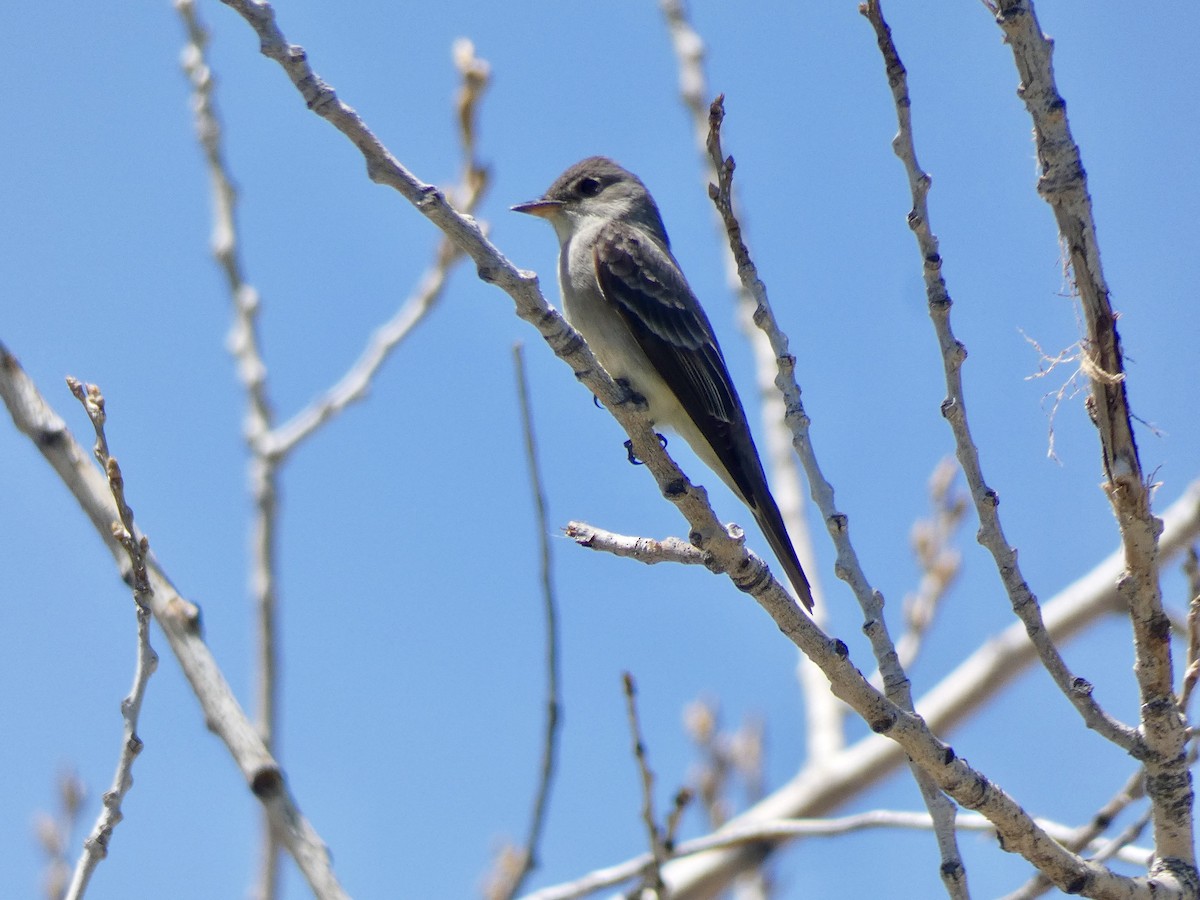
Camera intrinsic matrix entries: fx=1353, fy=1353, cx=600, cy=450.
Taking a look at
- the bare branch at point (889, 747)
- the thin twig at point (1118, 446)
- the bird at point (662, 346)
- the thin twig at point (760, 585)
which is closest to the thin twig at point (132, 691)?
the thin twig at point (760, 585)

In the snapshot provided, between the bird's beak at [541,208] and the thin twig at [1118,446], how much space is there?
4.50m

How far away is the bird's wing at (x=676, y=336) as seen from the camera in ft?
19.6

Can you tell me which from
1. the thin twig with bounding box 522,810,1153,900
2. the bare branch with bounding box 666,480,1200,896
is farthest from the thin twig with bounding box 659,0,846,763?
the thin twig with bounding box 522,810,1153,900

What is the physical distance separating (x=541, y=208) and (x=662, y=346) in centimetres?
154

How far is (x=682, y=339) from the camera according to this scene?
20.7ft

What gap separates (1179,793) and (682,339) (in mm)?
3404

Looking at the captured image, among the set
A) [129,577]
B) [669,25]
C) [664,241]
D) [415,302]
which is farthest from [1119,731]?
[669,25]

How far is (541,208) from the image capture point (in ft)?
24.0

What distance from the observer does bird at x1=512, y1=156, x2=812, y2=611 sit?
234 inches

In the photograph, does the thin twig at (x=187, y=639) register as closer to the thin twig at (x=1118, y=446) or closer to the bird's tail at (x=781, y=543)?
the thin twig at (x=1118, y=446)

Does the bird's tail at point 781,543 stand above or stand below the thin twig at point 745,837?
above

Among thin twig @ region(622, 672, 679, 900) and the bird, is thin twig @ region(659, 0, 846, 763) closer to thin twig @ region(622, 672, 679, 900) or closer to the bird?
the bird

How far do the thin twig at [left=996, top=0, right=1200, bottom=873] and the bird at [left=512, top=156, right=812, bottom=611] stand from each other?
2.11m

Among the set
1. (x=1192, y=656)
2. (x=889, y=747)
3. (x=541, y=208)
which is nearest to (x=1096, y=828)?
(x=1192, y=656)
